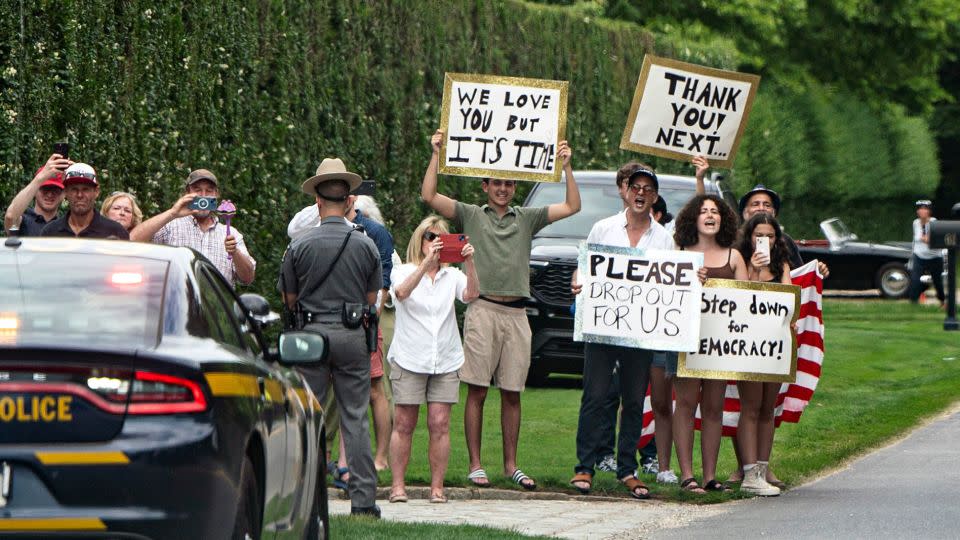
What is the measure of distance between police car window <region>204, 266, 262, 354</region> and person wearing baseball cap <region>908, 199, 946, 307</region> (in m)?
26.7

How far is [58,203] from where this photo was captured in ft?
35.2

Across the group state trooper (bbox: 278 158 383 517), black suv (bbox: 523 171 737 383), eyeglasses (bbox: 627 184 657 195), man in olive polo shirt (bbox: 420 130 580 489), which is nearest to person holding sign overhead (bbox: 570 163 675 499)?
eyeglasses (bbox: 627 184 657 195)

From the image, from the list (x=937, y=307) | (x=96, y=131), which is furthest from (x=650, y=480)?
(x=937, y=307)

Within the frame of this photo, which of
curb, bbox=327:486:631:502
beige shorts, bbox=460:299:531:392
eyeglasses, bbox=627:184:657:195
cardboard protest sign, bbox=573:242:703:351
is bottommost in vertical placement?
curb, bbox=327:486:631:502

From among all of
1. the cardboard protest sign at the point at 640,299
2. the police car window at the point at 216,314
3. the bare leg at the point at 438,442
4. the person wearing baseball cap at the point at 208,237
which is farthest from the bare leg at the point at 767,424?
the police car window at the point at 216,314

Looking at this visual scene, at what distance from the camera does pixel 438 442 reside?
11398 millimetres

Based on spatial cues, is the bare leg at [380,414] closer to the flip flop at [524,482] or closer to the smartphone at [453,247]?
the flip flop at [524,482]

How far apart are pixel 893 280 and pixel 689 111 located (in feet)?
81.5

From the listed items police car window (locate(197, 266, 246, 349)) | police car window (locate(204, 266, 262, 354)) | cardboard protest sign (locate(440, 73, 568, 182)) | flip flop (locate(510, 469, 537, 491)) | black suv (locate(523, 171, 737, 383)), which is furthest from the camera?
black suv (locate(523, 171, 737, 383))

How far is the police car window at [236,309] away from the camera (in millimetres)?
7156

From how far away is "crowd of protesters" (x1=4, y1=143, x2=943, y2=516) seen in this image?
37.4 feet

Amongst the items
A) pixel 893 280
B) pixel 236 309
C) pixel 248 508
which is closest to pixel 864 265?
pixel 893 280

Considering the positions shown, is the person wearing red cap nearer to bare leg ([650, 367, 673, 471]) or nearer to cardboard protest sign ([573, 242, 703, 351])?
cardboard protest sign ([573, 242, 703, 351])

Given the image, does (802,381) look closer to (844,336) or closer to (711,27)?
(844,336)
